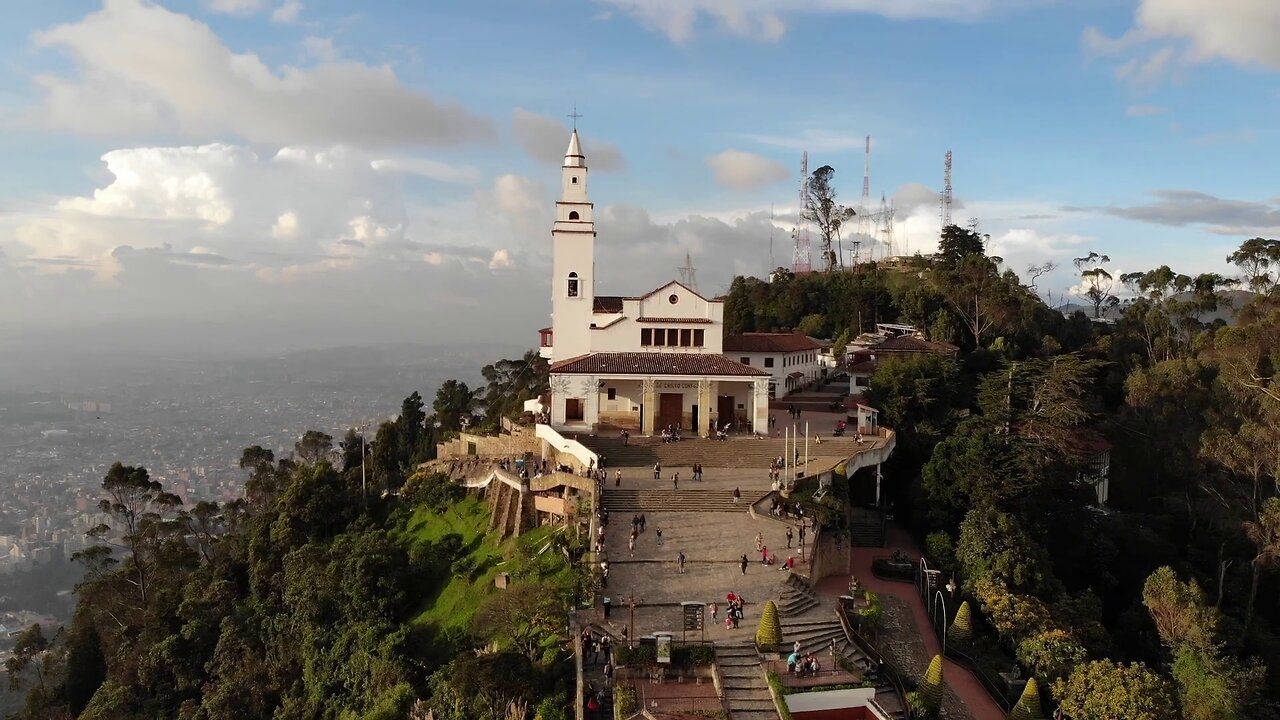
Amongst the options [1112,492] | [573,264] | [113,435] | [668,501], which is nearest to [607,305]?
[573,264]

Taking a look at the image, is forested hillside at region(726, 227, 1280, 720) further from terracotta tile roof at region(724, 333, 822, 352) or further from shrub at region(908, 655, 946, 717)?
terracotta tile roof at region(724, 333, 822, 352)

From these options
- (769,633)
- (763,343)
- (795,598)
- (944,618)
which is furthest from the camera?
(763,343)

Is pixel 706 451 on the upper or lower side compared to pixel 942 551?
upper

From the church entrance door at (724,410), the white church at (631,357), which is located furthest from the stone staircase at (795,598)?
the church entrance door at (724,410)

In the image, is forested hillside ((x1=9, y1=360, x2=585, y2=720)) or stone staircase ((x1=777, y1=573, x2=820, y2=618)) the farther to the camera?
stone staircase ((x1=777, y1=573, x2=820, y2=618))

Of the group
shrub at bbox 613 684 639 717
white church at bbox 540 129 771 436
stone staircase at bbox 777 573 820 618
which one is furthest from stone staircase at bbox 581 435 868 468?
shrub at bbox 613 684 639 717

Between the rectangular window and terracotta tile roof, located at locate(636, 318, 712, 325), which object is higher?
terracotta tile roof, located at locate(636, 318, 712, 325)

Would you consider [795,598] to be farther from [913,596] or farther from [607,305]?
[607,305]
